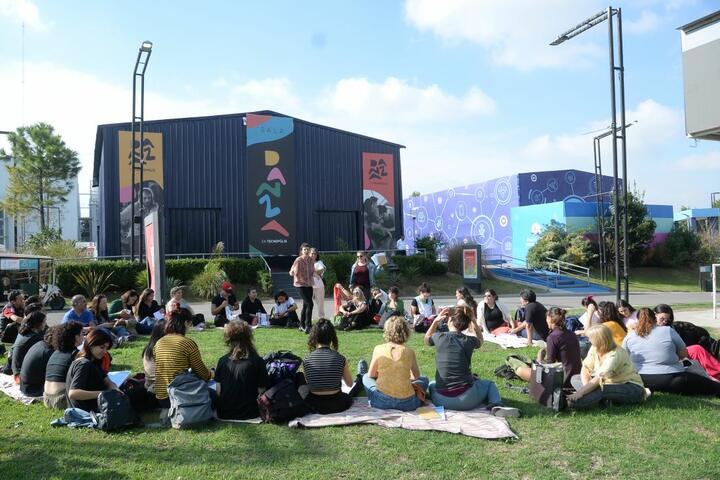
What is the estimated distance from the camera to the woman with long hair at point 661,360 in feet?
21.3

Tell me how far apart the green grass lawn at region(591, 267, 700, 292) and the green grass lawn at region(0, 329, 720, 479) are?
24.9 m

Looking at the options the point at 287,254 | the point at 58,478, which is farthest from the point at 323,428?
the point at 287,254

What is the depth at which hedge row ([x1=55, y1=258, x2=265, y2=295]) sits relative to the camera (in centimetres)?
2115

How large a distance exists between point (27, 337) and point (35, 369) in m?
0.95

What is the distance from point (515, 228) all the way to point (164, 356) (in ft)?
106

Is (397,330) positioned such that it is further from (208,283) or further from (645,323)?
(208,283)

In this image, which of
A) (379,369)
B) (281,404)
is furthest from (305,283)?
(281,404)

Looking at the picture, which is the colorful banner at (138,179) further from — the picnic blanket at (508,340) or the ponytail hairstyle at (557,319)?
the ponytail hairstyle at (557,319)

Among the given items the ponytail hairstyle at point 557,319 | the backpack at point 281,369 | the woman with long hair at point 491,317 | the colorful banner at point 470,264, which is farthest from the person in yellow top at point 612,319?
the colorful banner at point 470,264

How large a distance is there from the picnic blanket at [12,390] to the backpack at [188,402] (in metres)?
2.00

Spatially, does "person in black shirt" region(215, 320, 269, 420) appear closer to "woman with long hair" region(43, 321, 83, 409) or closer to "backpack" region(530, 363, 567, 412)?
"woman with long hair" region(43, 321, 83, 409)

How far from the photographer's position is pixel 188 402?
5574mm

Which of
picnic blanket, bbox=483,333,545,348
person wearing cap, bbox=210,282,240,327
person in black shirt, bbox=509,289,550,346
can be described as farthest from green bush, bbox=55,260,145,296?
person in black shirt, bbox=509,289,550,346

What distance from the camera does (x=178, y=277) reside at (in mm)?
22891
